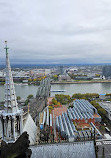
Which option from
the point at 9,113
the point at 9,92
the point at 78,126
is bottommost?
the point at 78,126

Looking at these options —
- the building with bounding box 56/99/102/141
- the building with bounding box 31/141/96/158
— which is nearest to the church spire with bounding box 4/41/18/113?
the building with bounding box 31/141/96/158

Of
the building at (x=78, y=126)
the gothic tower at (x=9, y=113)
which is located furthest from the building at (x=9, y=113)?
the building at (x=78, y=126)

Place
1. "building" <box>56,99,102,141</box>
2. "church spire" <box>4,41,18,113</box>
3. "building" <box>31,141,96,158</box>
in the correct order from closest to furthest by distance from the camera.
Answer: "church spire" <box>4,41,18,113</box> < "building" <box>31,141,96,158</box> < "building" <box>56,99,102,141</box>


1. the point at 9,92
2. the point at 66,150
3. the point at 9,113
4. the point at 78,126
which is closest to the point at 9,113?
the point at 9,113

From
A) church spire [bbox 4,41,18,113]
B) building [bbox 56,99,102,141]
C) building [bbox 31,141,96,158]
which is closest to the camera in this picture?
church spire [bbox 4,41,18,113]

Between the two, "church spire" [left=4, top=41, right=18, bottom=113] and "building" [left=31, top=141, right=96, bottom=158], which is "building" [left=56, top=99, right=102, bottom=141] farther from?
"church spire" [left=4, top=41, right=18, bottom=113]

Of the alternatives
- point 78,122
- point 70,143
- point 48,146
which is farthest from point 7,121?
point 78,122

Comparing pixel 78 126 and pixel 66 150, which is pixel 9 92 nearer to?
pixel 66 150

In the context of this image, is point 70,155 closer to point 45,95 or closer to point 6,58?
point 6,58

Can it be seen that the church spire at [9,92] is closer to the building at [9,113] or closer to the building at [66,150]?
the building at [9,113]
